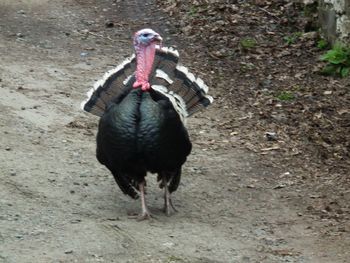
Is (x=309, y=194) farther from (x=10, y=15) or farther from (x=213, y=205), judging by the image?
(x=10, y=15)

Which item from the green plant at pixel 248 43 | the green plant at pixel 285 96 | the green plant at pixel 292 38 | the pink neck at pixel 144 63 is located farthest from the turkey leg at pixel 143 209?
the green plant at pixel 292 38

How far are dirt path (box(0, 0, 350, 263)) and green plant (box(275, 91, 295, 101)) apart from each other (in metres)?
0.65

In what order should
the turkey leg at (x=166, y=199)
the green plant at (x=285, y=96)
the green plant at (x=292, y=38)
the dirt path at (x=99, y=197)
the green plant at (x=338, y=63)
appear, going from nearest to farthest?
1. the dirt path at (x=99, y=197)
2. the turkey leg at (x=166, y=199)
3. the green plant at (x=285, y=96)
4. the green plant at (x=338, y=63)
5. the green plant at (x=292, y=38)

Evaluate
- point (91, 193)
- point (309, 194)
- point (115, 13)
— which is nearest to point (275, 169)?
point (309, 194)

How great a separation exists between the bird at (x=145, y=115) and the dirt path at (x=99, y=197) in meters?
0.36

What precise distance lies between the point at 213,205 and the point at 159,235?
0.97 metres

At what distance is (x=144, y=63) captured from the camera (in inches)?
250

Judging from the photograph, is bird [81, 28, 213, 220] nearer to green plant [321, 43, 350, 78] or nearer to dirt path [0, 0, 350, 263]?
dirt path [0, 0, 350, 263]

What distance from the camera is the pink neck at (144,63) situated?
6.26m

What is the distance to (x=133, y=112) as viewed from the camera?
602 centimetres

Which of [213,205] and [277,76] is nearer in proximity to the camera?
[213,205]

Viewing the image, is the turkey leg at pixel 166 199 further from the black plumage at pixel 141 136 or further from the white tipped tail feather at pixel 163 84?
the white tipped tail feather at pixel 163 84

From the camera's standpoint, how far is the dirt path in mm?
5617

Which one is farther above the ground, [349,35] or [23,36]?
[349,35]
